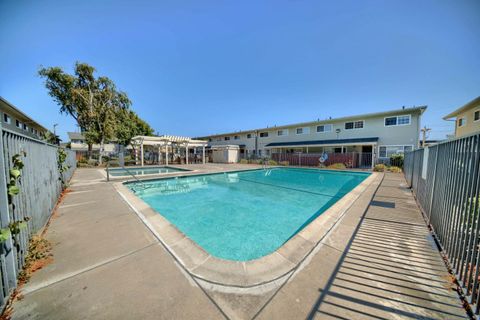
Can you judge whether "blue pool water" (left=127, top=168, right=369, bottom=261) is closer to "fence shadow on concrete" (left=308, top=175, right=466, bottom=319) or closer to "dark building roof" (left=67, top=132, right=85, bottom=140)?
"fence shadow on concrete" (left=308, top=175, right=466, bottom=319)

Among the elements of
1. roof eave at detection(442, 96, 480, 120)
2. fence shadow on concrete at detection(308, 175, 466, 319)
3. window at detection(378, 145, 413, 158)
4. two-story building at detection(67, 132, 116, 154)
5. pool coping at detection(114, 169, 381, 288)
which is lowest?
pool coping at detection(114, 169, 381, 288)

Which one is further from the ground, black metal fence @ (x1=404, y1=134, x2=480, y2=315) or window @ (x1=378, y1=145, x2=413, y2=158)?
window @ (x1=378, y1=145, x2=413, y2=158)

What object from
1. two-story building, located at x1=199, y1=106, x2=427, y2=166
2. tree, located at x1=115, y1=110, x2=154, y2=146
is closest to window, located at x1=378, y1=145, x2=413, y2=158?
two-story building, located at x1=199, y1=106, x2=427, y2=166

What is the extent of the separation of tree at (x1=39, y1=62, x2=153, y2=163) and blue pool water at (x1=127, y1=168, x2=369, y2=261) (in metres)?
15.4

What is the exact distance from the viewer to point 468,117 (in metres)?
15.0

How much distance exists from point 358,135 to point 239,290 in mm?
20779

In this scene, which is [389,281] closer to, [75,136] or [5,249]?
[5,249]

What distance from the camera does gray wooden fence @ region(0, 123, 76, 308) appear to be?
1804 millimetres

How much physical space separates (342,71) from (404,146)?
29.8ft

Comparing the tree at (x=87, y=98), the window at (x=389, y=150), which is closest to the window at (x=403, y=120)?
the window at (x=389, y=150)

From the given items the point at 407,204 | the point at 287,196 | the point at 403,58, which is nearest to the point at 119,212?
the point at 287,196

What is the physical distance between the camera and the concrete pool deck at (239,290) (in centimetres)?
164

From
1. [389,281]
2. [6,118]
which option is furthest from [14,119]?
[389,281]

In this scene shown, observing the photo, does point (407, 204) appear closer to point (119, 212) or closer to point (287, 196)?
point (287, 196)
